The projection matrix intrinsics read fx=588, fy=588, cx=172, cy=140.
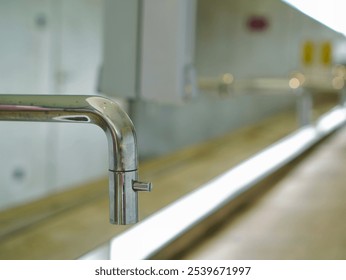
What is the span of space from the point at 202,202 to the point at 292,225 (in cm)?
29

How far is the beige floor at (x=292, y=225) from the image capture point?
1.54 m

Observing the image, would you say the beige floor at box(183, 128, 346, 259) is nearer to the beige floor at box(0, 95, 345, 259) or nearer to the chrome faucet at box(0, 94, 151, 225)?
the beige floor at box(0, 95, 345, 259)

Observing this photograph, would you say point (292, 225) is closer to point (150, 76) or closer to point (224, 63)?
point (150, 76)

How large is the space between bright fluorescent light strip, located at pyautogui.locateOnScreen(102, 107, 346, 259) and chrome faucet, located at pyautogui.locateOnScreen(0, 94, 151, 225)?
2.32 feet

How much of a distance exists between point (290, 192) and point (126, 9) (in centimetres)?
95

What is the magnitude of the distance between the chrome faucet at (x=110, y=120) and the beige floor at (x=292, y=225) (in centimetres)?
93

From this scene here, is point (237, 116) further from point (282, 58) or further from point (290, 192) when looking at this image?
point (290, 192)

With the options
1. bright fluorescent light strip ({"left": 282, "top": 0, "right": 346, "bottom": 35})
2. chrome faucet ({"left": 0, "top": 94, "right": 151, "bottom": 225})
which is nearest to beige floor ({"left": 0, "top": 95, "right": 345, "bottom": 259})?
bright fluorescent light strip ({"left": 282, "top": 0, "right": 346, "bottom": 35})

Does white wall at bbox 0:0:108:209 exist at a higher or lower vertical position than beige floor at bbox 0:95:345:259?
higher

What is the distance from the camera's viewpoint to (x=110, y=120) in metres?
0.60

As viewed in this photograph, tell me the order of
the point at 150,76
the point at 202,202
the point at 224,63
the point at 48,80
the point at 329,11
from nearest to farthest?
the point at 329,11, the point at 150,76, the point at 202,202, the point at 48,80, the point at 224,63

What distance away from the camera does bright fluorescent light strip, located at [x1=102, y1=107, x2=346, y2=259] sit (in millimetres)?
1402

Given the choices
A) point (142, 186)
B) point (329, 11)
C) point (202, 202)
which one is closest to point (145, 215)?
point (202, 202)
